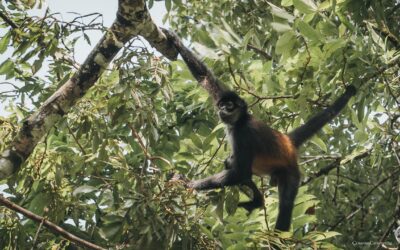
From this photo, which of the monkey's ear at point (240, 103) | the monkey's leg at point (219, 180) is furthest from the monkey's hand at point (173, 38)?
the monkey's leg at point (219, 180)

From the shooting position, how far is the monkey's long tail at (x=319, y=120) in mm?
4250

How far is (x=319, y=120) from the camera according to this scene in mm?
4777

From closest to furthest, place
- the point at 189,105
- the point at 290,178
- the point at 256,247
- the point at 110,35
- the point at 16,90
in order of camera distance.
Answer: the point at 256,247
the point at 110,35
the point at 16,90
the point at 290,178
the point at 189,105

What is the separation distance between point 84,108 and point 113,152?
400 millimetres

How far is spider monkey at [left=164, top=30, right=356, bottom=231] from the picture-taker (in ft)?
14.2

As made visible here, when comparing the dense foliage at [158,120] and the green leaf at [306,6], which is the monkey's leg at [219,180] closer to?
the dense foliage at [158,120]

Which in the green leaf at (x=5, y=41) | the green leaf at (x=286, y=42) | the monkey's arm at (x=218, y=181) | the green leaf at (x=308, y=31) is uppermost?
the green leaf at (x=308, y=31)

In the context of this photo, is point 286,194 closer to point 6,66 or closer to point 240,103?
point 240,103

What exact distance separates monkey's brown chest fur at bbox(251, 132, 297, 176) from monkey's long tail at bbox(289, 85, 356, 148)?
91 millimetres

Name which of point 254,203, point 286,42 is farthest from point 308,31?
point 254,203

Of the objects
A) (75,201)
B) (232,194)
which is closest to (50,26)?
(75,201)

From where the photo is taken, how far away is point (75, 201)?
3641mm

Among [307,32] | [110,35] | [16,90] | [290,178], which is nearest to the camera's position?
[307,32]

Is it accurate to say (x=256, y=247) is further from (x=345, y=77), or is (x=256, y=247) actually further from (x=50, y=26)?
(x=50, y=26)
